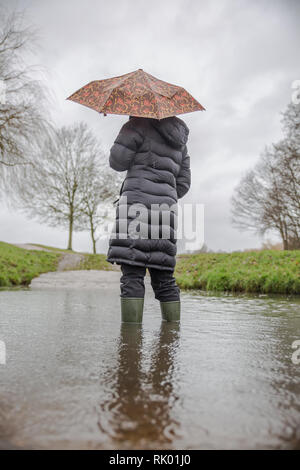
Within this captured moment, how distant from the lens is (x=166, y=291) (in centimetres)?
374

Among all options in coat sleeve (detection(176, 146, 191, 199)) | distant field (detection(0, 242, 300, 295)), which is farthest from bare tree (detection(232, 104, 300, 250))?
coat sleeve (detection(176, 146, 191, 199))

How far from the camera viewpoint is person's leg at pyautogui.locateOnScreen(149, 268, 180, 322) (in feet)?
12.2

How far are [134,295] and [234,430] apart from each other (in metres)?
2.27

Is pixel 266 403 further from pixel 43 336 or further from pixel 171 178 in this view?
pixel 171 178

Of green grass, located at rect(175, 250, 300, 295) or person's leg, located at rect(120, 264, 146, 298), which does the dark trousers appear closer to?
person's leg, located at rect(120, 264, 146, 298)

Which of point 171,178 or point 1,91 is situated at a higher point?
point 1,91

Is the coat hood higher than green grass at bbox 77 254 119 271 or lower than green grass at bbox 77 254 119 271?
higher

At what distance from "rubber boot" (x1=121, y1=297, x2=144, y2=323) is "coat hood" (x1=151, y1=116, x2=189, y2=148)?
59.8 inches

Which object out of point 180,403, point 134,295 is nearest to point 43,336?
point 134,295

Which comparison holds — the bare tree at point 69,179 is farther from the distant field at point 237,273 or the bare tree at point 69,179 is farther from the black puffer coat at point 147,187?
the black puffer coat at point 147,187

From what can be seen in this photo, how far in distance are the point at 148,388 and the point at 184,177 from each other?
107 inches

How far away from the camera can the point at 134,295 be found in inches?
138
